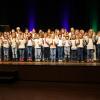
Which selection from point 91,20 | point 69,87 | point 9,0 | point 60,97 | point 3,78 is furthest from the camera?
point 9,0

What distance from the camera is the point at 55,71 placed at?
6.75m

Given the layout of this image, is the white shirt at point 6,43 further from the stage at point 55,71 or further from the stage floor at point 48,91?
the stage floor at point 48,91

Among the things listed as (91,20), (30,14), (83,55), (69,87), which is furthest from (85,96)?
(30,14)

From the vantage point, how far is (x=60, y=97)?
538cm

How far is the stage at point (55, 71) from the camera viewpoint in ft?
21.6

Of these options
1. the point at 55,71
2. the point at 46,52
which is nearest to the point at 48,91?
the point at 55,71

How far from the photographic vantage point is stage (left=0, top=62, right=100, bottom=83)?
6.57 metres

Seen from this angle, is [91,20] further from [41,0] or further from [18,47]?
[18,47]

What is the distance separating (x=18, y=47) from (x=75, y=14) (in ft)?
5.71

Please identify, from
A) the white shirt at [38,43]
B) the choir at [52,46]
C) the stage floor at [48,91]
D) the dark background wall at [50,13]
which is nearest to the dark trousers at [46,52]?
the choir at [52,46]

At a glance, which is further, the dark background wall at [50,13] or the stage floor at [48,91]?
the dark background wall at [50,13]

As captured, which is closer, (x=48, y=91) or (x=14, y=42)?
(x=48, y=91)

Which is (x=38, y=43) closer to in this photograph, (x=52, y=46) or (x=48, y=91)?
(x=52, y=46)

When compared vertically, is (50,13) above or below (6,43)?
above
